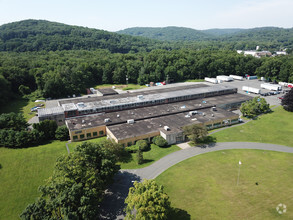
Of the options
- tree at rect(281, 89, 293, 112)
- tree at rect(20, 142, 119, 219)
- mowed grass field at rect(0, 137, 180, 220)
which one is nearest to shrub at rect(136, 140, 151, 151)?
mowed grass field at rect(0, 137, 180, 220)

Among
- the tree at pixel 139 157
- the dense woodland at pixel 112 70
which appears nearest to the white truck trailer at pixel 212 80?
the dense woodland at pixel 112 70

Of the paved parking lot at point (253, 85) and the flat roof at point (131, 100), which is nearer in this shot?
the flat roof at point (131, 100)

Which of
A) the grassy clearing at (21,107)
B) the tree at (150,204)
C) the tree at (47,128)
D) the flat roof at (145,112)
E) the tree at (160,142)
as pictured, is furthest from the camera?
the grassy clearing at (21,107)

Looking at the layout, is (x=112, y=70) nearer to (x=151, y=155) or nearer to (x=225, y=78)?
(x=225, y=78)

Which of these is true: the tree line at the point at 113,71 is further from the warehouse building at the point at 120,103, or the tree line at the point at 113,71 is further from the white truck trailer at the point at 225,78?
the warehouse building at the point at 120,103

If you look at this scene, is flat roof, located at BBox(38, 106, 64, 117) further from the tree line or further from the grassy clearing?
the tree line

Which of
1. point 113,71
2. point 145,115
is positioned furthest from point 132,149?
point 113,71
